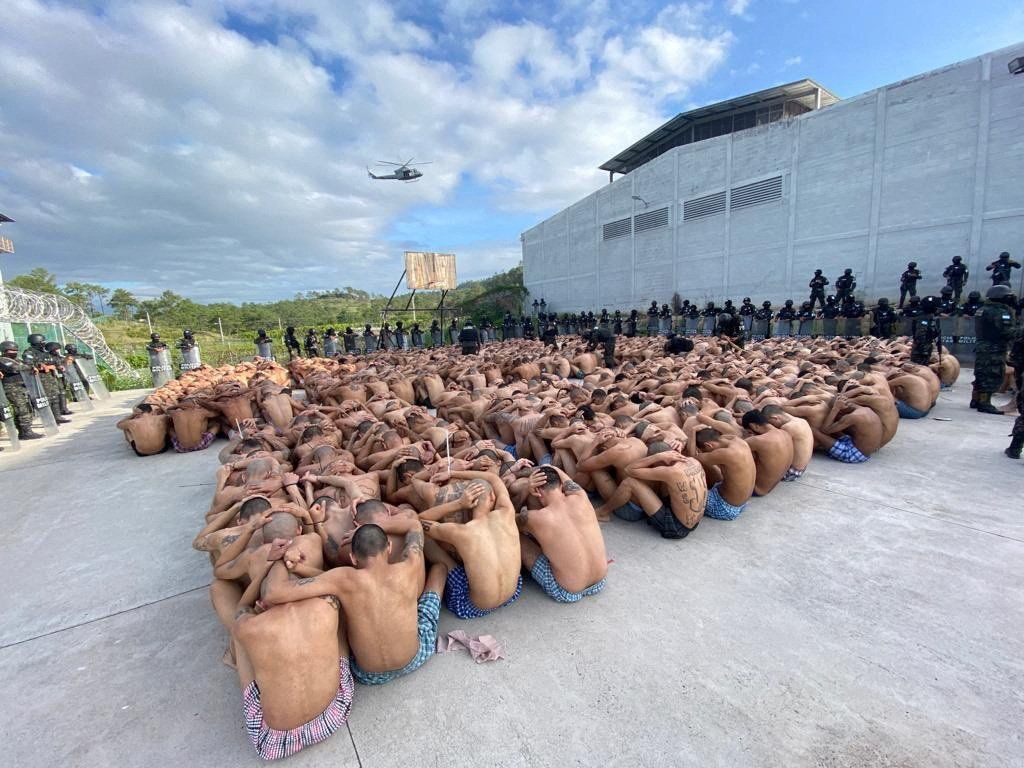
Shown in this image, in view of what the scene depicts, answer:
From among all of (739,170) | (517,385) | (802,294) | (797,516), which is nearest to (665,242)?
(739,170)

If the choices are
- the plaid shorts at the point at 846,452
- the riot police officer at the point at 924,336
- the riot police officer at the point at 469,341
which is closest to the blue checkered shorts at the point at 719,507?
the plaid shorts at the point at 846,452

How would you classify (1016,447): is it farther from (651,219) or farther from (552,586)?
(651,219)

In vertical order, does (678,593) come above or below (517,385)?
below

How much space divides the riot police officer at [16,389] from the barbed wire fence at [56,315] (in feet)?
16.7

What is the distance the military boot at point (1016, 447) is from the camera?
5159 mm

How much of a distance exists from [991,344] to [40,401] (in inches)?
666

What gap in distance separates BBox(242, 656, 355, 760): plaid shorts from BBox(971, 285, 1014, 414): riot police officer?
9.74 metres

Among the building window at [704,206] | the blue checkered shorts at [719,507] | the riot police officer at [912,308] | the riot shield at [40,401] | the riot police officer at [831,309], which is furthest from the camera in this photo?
the building window at [704,206]

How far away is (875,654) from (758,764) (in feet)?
3.70

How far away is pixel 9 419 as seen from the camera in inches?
309

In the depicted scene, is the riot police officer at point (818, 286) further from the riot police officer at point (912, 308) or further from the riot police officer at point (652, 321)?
the riot police officer at point (652, 321)

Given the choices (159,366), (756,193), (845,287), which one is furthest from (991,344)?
(159,366)

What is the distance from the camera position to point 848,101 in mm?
18609

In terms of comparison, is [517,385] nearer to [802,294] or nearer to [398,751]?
[398,751]
